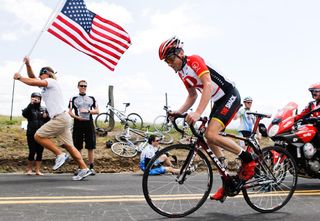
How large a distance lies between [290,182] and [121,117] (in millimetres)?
10972

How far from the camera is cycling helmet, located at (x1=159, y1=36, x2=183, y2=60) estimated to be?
4.75m

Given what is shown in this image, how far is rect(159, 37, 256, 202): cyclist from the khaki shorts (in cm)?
361

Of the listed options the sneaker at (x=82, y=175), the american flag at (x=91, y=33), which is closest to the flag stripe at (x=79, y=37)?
the american flag at (x=91, y=33)

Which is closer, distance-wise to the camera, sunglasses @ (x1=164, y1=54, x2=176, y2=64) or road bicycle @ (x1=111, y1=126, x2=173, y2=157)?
sunglasses @ (x1=164, y1=54, x2=176, y2=64)

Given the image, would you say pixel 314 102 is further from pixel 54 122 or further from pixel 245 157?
pixel 54 122

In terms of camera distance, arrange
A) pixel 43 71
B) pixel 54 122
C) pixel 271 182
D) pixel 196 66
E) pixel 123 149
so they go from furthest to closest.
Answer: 1. pixel 123 149
2. pixel 43 71
3. pixel 54 122
4. pixel 271 182
5. pixel 196 66

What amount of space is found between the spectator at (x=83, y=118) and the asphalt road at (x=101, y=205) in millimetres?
2090

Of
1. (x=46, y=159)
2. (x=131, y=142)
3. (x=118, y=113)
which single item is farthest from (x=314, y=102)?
(x=118, y=113)

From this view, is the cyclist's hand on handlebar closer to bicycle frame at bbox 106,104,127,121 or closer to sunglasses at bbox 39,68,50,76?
sunglasses at bbox 39,68,50,76

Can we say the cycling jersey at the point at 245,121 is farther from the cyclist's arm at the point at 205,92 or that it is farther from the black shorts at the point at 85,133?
the cyclist's arm at the point at 205,92

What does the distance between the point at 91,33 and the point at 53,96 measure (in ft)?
9.52

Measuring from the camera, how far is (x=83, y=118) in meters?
9.33

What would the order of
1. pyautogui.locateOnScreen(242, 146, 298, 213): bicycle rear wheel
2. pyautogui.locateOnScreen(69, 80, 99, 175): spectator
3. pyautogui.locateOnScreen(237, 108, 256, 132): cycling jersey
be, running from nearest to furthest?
pyautogui.locateOnScreen(242, 146, 298, 213): bicycle rear wheel → pyautogui.locateOnScreen(69, 80, 99, 175): spectator → pyautogui.locateOnScreen(237, 108, 256, 132): cycling jersey

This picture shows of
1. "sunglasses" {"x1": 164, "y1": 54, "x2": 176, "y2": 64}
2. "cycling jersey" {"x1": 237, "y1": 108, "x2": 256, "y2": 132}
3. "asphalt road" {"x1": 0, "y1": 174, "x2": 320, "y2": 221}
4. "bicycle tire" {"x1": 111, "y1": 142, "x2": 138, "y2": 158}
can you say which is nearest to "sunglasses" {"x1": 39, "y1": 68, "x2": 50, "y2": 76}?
"asphalt road" {"x1": 0, "y1": 174, "x2": 320, "y2": 221}
